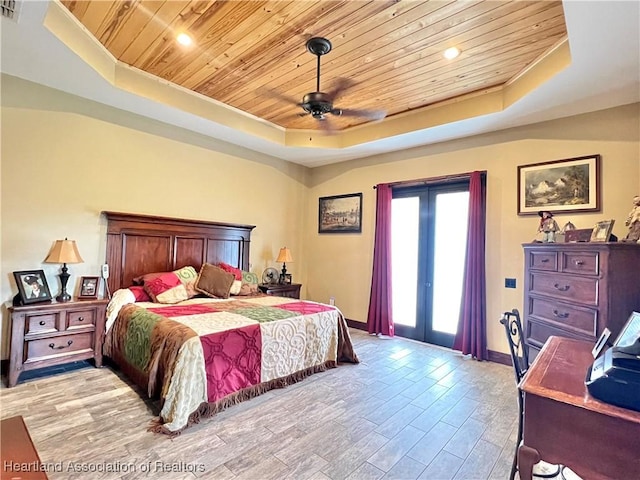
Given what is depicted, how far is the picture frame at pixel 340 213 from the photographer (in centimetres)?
535

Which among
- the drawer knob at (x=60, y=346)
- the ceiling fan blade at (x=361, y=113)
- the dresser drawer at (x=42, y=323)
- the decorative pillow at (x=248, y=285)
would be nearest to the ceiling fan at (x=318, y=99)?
the ceiling fan blade at (x=361, y=113)

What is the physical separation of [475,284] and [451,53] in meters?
2.62

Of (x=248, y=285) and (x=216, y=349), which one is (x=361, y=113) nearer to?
(x=216, y=349)

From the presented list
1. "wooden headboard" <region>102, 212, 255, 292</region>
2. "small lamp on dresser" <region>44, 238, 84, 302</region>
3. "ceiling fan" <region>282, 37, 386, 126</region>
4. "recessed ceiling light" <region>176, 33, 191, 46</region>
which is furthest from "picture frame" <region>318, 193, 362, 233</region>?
"small lamp on dresser" <region>44, 238, 84, 302</region>

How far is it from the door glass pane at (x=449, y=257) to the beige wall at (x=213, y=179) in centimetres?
35

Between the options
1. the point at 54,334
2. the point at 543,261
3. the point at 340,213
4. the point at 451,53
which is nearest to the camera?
the point at 451,53

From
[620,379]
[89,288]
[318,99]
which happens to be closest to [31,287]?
[89,288]

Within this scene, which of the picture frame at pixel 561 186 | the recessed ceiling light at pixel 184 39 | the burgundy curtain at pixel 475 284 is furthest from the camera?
the burgundy curtain at pixel 475 284

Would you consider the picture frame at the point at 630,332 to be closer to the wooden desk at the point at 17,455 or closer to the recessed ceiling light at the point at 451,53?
the wooden desk at the point at 17,455

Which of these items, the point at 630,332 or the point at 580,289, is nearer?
the point at 630,332

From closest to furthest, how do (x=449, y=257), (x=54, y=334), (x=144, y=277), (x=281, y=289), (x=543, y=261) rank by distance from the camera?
(x=543, y=261), (x=54, y=334), (x=144, y=277), (x=449, y=257), (x=281, y=289)

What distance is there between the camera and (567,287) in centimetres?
264

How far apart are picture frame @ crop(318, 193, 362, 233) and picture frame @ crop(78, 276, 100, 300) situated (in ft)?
11.4

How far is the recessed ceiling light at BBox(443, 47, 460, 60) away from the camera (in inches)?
108
